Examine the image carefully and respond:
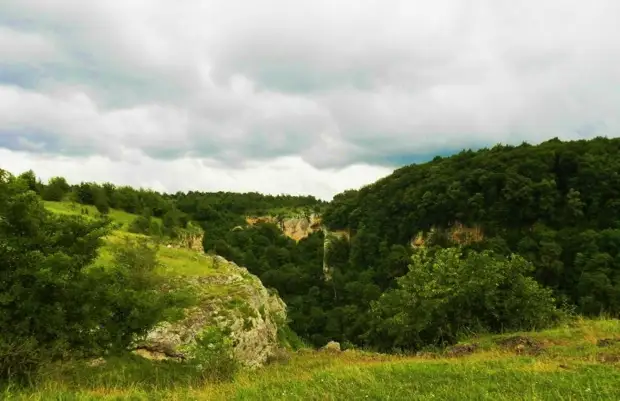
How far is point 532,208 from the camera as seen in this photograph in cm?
8100

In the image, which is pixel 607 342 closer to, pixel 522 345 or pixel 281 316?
pixel 522 345

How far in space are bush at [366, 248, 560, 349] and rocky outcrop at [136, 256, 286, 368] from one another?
25.2 ft

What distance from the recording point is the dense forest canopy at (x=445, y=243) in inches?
917

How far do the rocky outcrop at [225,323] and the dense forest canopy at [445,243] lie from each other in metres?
7.69

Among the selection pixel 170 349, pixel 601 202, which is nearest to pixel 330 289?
pixel 601 202

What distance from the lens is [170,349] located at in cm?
Result: 1806

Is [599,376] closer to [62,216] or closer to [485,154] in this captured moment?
[62,216]

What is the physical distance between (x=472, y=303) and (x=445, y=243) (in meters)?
73.5

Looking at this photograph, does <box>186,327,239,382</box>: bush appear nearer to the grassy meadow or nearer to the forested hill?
the grassy meadow

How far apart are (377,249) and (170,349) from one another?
89056 millimetres

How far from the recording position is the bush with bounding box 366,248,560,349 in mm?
21188

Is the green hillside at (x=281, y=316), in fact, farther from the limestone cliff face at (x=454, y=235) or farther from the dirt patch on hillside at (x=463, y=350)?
the limestone cliff face at (x=454, y=235)

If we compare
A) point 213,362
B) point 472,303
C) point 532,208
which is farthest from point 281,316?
point 532,208

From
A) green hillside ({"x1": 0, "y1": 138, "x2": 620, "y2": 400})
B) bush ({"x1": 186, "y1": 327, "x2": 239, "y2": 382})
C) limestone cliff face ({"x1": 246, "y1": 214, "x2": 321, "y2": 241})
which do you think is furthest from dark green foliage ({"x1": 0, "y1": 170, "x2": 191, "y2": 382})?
limestone cliff face ({"x1": 246, "y1": 214, "x2": 321, "y2": 241})
